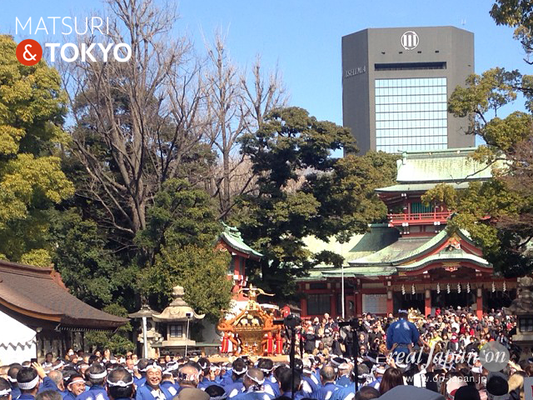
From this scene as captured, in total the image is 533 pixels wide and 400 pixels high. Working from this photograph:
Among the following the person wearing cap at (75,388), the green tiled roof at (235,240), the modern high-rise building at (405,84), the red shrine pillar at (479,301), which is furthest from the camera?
the modern high-rise building at (405,84)

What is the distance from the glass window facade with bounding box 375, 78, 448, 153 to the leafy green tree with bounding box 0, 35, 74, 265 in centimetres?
8458

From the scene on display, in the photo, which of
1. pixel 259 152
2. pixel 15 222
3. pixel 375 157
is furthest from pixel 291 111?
pixel 375 157

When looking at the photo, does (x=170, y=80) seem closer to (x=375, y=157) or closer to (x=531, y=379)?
(x=375, y=157)

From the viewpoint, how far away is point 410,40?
118875 mm

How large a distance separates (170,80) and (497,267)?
17025mm

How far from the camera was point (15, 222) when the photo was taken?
103 ft

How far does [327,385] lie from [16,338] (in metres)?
13.9

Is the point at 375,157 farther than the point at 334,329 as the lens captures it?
Yes

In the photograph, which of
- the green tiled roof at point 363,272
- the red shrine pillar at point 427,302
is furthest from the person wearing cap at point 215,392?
the red shrine pillar at point 427,302

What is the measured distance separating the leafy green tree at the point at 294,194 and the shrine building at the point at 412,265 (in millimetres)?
4025

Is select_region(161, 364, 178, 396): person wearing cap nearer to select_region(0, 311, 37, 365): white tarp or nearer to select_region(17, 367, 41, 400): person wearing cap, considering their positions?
select_region(17, 367, 41, 400): person wearing cap

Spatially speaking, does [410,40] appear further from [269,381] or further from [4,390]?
[4,390]

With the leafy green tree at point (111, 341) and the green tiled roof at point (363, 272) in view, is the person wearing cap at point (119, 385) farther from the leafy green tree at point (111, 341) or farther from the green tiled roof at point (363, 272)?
the green tiled roof at point (363, 272)

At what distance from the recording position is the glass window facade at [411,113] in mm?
113750
